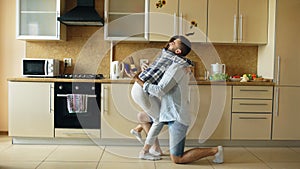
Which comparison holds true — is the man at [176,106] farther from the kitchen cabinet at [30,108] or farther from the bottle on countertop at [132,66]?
the kitchen cabinet at [30,108]

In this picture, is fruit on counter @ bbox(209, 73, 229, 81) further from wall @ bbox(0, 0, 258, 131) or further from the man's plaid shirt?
the man's plaid shirt

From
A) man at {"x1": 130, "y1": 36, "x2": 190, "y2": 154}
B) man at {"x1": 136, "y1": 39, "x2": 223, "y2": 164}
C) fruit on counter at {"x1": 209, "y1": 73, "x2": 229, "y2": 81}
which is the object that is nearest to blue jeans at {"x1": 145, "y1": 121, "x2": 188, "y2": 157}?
man at {"x1": 136, "y1": 39, "x2": 223, "y2": 164}

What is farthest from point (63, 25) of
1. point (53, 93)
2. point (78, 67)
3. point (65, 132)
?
point (65, 132)

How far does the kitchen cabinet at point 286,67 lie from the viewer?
12.8ft

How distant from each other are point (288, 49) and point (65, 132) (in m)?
2.84

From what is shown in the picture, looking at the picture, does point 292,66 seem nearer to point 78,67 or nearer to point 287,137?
point 287,137

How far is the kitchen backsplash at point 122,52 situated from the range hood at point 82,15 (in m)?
0.30

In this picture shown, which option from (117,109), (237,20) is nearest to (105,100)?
(117,109)

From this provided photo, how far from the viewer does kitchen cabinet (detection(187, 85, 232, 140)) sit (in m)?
3.84

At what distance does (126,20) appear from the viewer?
4191mm

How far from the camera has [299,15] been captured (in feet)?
12.8

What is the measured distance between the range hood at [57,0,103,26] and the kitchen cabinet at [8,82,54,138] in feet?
2.63

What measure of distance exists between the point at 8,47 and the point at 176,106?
8.44ft

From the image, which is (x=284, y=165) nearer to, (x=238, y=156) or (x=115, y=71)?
(x=238, y=156)
